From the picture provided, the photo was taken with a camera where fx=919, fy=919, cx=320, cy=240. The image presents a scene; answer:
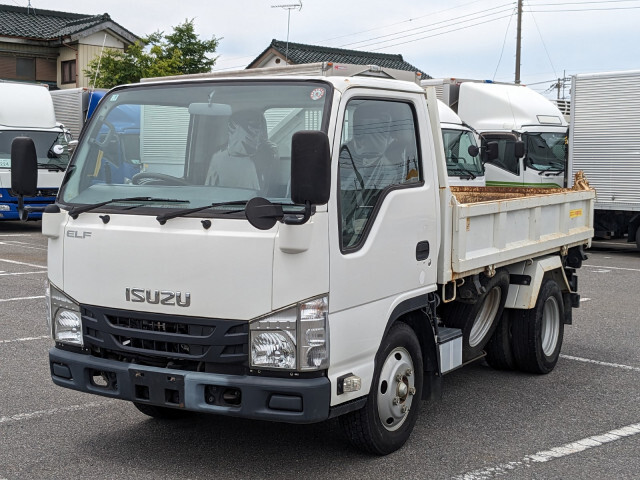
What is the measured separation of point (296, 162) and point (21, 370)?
4.04m

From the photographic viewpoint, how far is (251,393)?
15.0 feet

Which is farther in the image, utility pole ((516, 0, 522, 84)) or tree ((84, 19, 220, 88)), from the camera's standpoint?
utility pole ((516, 0, 522, 84))

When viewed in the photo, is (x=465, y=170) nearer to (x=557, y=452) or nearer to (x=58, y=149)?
(x=58, y=149)

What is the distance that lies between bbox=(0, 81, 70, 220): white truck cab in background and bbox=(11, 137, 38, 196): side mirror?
46.9 ft

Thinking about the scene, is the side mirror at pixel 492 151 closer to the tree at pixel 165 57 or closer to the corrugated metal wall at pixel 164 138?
the corrugated metal wall at pixel 164 138

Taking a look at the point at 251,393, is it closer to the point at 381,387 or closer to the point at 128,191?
the point at 381,387

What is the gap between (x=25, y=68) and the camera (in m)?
38.8

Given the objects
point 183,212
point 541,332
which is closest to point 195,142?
point 183,212

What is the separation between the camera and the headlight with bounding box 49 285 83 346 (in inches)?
201

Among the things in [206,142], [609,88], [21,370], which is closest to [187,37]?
[609,88]

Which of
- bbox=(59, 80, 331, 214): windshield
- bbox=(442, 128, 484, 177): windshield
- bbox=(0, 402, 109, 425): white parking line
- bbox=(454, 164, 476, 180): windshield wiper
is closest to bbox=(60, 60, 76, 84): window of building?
bbox=(442, 128, 484, 177): windshield

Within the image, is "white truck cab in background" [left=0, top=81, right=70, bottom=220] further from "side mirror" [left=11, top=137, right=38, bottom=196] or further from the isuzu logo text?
the isuzu logo text

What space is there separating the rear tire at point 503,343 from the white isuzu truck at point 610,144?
35.8 feet

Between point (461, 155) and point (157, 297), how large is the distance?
11.8 m
